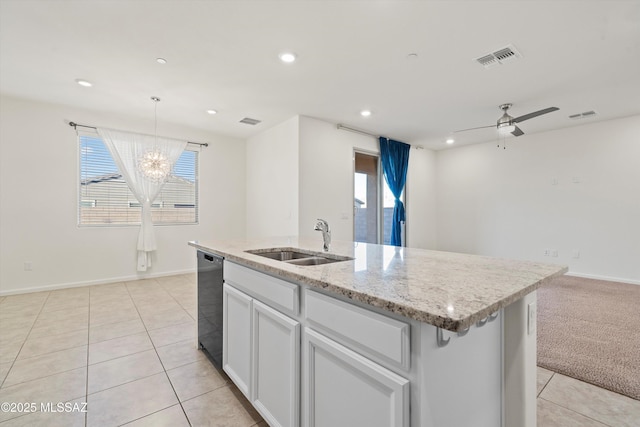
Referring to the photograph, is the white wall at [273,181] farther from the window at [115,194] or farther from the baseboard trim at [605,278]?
the baseboard trim at [605,278]

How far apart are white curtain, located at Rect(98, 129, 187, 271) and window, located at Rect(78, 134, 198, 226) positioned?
0.14 m

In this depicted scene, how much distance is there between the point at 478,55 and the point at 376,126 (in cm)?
237

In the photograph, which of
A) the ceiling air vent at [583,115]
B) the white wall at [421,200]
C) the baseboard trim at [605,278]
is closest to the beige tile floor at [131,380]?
the baseboard trim at [605,278]

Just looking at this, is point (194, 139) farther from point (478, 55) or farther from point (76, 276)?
point (478, 55)

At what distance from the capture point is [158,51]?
8.87 feet

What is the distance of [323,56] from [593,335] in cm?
361

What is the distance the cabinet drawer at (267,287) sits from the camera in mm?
1245

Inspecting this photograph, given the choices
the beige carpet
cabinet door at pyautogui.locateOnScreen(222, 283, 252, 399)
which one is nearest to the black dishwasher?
cabinet door at pyautogui.locateOnScreen(222, 283, 252, 399)

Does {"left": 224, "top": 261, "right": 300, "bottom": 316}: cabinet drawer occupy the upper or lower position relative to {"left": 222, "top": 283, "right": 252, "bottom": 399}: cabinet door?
upper

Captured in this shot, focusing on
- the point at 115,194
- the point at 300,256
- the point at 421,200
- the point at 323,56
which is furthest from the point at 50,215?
the point at 421,200

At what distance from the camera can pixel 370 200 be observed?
5.72 metres

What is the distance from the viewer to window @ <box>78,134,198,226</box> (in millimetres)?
4336

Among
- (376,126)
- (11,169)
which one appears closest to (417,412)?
(376,126)

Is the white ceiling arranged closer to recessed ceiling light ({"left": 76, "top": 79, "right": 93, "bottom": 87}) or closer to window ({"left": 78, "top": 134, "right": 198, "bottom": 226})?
recessed ceiling light ({"left": 76, "top": 79, "right": 93, "bottom": 87})
